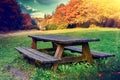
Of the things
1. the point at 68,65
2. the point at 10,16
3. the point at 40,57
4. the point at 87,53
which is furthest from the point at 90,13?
the point at 40,57

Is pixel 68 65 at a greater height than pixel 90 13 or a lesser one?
lesser

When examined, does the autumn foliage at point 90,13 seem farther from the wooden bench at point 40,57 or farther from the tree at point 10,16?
the wooden bench at point 40,57

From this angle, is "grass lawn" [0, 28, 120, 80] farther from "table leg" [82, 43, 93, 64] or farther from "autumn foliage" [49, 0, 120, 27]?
"autumn foliage" [49, 0, 120, 27]

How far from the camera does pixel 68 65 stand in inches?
283

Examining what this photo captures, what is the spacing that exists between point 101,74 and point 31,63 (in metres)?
2.56

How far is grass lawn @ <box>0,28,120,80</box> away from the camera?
602cm

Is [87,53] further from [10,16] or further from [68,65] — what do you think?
[10,16]

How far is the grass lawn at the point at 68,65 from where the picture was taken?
19.7ft

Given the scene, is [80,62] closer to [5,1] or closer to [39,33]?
[39,33]

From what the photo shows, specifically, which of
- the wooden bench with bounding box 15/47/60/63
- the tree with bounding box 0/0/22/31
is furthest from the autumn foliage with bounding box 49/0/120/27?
the wooden bench with bounding box 15/47/60/63

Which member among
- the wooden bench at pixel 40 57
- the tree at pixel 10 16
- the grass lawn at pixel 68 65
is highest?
the tree at pixel 10 16

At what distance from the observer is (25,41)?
9758 millimetres

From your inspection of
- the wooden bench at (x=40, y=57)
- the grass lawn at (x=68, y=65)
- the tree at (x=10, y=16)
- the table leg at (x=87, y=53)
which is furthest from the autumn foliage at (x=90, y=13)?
the table leg at (x=87, y=53)

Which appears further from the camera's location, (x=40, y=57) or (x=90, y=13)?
(x=90, y=13)
